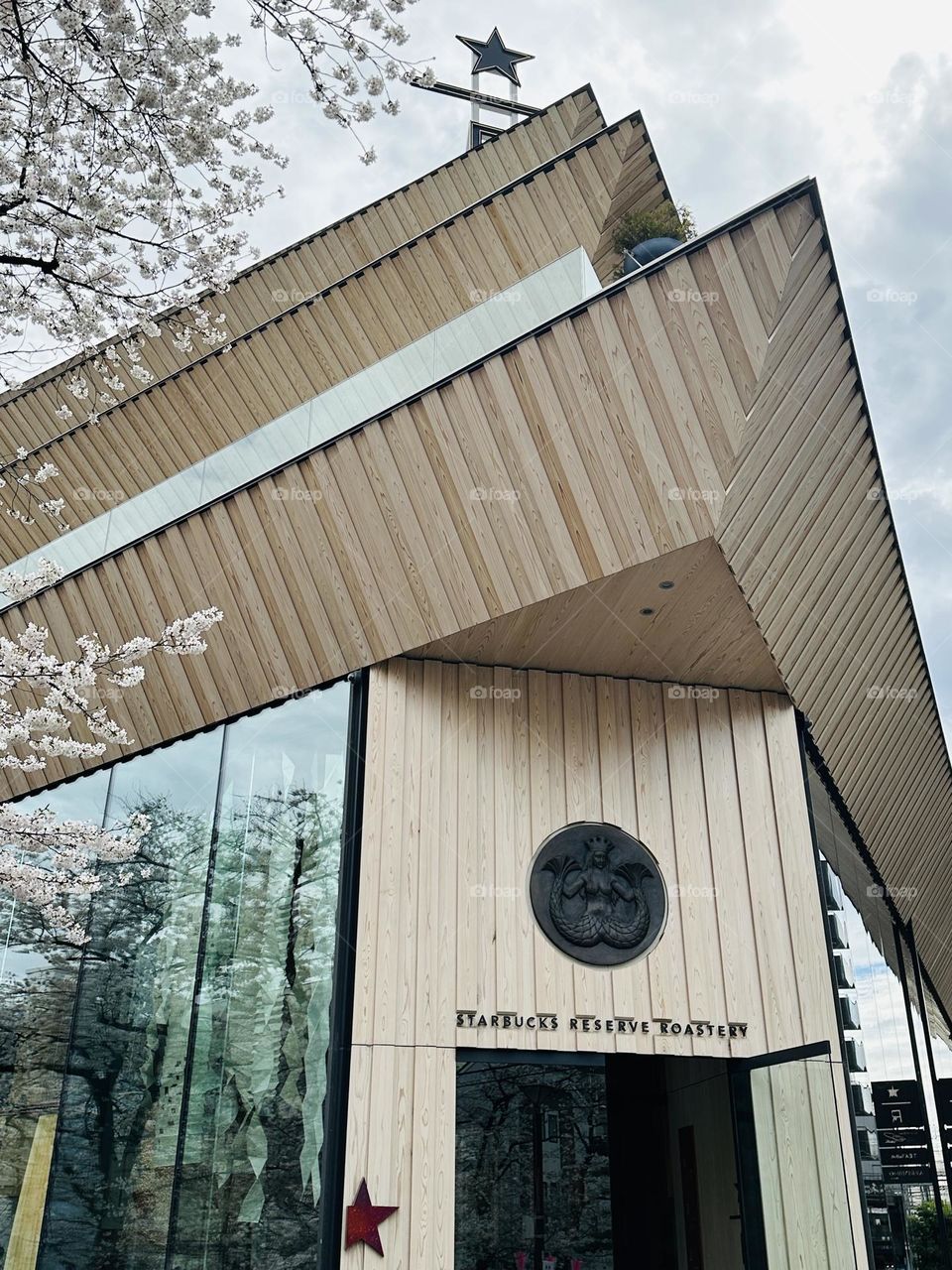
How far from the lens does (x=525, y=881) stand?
7.63 metres

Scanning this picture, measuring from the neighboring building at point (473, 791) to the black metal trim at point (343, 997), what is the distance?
0.03 m

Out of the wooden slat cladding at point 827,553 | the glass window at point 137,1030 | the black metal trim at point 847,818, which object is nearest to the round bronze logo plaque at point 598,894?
the wooden slat cladding at point 827,553

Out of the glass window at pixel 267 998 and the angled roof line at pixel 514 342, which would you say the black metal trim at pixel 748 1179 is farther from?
the angled roof line at pixel 514 342

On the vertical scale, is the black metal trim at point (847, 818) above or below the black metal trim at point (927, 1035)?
above

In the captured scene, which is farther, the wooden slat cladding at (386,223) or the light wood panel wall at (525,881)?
the wooden slat cladding at (386,223)

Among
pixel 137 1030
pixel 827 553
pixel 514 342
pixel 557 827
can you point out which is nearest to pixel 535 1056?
pixel 557 827

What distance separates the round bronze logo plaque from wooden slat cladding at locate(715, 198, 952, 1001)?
1998 millimetres

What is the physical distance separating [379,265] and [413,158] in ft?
10.6

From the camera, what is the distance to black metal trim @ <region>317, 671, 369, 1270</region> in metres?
6.46

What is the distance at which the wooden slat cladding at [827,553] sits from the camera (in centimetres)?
703

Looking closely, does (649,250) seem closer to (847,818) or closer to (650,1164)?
(847,818)

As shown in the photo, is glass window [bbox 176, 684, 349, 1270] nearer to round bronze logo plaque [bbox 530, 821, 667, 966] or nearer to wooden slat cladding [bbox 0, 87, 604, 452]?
round bronze logo plaque [bbox 530, 821, 667, 966]

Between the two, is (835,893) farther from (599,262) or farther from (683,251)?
(599,262)

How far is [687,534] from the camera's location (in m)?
6.90
